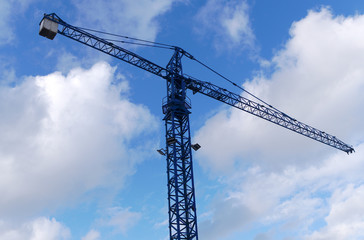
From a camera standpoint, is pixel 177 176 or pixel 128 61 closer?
pixel 177 176

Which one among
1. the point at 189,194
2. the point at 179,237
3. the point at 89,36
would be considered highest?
the point at 89,36

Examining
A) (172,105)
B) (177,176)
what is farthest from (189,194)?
(172,105)

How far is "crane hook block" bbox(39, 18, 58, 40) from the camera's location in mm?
44188

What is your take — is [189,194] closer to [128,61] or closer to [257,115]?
[128,61]

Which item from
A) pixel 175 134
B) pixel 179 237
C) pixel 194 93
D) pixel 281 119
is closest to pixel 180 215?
pixel 179 237

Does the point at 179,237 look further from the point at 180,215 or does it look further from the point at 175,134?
the point at 175,134

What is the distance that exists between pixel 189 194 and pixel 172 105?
11.6 metres

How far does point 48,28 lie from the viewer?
44.5 meters

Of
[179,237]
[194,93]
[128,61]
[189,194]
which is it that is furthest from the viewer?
[194,93]

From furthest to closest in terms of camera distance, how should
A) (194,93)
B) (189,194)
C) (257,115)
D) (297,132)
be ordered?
(297,132)
(257,115)
(194,93)
(189,194)

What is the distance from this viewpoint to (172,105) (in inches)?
1929

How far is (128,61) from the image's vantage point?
5166 cm

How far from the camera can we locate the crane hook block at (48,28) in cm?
4419

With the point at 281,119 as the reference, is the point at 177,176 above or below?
below
